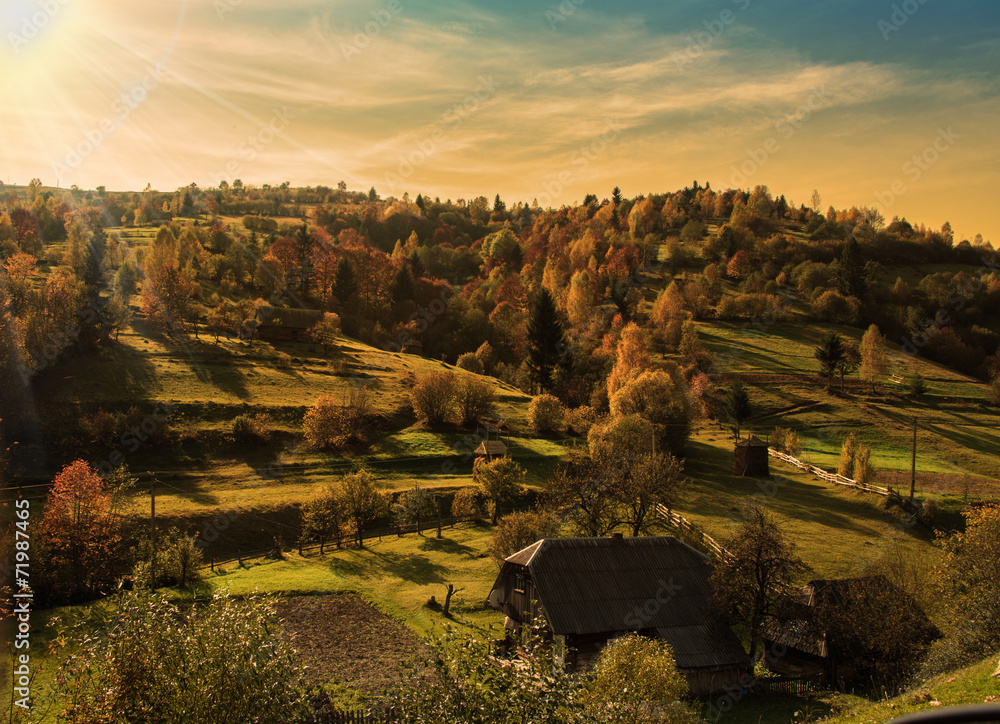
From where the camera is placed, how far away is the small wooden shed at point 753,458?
54.6 metres

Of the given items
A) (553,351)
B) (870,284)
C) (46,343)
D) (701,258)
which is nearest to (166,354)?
(46,343)

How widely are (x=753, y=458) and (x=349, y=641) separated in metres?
40.7

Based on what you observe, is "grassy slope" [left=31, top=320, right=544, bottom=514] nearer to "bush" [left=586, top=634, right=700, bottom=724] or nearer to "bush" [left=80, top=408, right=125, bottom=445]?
"bush" [left=80, top=408, right=125, bottom=445]

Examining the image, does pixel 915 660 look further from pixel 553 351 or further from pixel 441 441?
pixel 553 351

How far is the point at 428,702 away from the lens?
12.5m

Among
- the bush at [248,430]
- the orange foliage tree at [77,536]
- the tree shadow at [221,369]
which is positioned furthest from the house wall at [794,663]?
the tree shadow at [221,369]

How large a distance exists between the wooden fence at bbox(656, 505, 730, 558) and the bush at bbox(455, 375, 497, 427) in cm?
3004

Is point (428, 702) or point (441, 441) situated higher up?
point (428, 702)

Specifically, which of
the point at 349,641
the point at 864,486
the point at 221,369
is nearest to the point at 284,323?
the point at 221,369

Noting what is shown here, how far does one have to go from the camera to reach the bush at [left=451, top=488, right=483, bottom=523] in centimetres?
4869

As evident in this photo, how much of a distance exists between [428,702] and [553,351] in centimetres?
7493

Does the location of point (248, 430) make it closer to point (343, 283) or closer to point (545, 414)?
point (545, 414)

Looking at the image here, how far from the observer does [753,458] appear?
180ft

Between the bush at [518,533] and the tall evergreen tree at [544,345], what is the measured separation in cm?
5047
